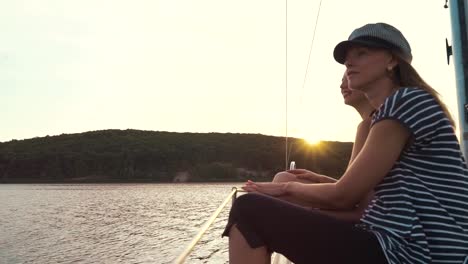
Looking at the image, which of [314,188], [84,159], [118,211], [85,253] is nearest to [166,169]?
[84,159]

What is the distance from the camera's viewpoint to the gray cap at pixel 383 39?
182 cm

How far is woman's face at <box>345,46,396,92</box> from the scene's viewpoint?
1854 mm

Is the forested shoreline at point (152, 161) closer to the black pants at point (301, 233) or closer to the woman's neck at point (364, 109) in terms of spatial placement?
the woman's neck at point (364, 109)

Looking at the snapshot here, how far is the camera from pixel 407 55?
1.85 metres

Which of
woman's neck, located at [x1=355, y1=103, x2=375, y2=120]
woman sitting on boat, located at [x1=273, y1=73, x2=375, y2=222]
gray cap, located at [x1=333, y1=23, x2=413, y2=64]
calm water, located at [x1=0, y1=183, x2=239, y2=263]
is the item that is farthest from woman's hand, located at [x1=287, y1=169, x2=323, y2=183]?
calm water, located at [x1=0, y1=183, x2=239, y2=263]

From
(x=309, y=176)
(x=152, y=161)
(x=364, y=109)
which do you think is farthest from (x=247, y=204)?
(x=152, y=161)

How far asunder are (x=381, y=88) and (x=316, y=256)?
74cm

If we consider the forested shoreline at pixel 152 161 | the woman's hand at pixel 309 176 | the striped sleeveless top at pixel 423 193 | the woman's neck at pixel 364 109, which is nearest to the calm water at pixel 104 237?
the woman's hand at pixel 309 176

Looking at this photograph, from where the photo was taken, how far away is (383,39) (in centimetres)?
182

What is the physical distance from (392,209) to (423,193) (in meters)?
0.11

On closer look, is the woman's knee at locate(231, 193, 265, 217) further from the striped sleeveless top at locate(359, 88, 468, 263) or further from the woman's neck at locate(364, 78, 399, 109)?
the woman's neck at locate(364, 78, 399, 109)

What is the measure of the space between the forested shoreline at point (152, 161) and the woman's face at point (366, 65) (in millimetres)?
84694

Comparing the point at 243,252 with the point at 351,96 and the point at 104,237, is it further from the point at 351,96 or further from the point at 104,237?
the point at 104,237

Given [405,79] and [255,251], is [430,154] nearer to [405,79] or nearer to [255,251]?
[405,79]
